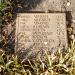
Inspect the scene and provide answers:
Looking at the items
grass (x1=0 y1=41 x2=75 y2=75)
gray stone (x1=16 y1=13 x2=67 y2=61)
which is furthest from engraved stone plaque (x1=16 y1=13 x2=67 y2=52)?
grass (x1=0 y1=41 x2=75 y2=75)

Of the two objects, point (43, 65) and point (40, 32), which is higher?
point (40, 32)

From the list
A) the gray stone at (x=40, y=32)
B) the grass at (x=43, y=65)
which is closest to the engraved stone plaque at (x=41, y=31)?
the gray stone at (x=40, y=32)

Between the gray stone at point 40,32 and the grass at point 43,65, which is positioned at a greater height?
the gray stone at point 40,32

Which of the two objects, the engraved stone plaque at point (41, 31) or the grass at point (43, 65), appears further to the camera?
the engraved stone plaque at point (41, 31)

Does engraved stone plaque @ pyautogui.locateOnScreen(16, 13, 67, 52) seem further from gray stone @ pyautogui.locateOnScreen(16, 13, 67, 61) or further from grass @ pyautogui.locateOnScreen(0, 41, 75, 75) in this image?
grass @ pyautogui.locateOnScreen(0, 41, 75, 75)

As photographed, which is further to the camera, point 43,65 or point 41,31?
point 41,31

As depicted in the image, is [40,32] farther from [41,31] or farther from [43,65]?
[43,65]

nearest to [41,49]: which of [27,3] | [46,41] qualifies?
[46,41]

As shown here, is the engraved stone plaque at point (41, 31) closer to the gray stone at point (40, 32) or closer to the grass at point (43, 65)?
the gray stone at point (40, 32)

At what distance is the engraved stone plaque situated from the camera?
3.22m

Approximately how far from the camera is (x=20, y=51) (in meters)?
3.20

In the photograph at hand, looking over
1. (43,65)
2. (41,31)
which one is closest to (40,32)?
(41,31)

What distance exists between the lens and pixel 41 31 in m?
3.32

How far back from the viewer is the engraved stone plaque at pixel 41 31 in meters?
3.22
